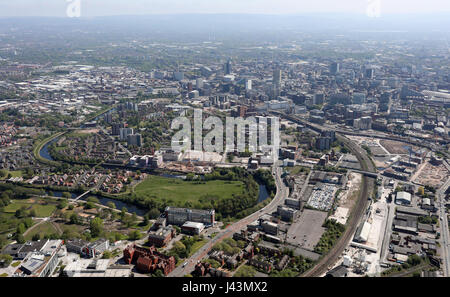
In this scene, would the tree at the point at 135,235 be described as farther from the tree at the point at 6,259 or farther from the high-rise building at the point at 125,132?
the high-rise building at the point at 125,132

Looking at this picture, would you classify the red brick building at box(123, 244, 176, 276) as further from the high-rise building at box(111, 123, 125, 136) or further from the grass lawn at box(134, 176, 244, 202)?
the high-rise building at box(111, 123, 125, 136)

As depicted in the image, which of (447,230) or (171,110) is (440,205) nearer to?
(447,230)

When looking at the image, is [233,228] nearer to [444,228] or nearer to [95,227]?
[95,227]

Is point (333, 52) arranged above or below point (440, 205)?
above

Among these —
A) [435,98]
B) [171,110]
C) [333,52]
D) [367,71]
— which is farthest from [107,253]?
[333,52]

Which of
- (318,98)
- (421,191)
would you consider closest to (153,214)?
(421,191)

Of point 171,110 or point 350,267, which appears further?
point 171,110

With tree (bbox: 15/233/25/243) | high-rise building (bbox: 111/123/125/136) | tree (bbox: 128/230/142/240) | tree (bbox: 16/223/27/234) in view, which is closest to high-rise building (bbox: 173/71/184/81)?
high-rise building (bbox: 111/123/125/136)
